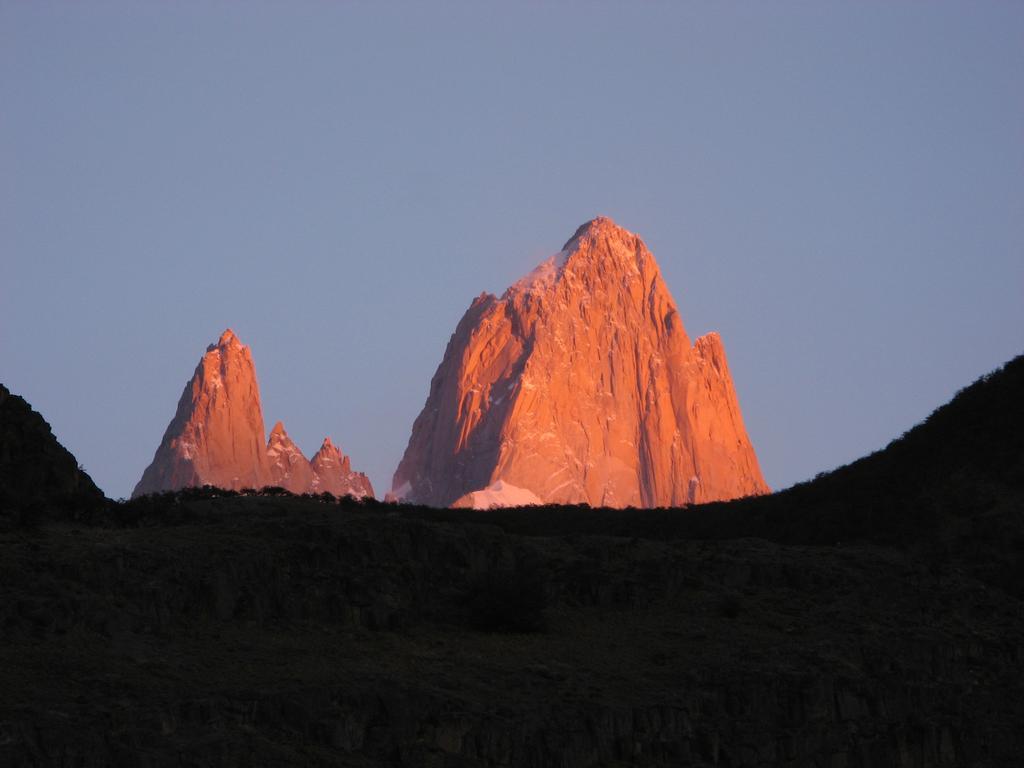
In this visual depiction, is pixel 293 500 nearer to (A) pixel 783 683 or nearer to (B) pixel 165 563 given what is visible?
(B) pixel 165 563

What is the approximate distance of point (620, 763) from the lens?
25828 mm

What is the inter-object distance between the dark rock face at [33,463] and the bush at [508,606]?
8635 millimetres

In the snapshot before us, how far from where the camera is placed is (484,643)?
30547 mm

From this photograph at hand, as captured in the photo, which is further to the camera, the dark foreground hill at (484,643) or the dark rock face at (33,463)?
the dark rock face at (33,463)

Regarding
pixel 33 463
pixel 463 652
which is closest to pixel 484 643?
pixel 463 652

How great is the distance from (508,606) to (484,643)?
134cm

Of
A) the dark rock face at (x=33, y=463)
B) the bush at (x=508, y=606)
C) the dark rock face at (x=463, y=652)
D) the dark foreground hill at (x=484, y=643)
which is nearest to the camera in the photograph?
the dark rock face at (x=463, y=652)

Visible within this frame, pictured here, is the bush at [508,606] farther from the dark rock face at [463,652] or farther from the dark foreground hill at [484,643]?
the dark rock face at [463,652]

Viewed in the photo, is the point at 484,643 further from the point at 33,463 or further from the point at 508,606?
the point at 33,463

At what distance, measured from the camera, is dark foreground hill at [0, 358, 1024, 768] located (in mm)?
24109

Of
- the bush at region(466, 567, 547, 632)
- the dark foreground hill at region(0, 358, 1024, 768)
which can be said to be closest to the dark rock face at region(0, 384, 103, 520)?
the dark foreground hill at region(0, 358, 1024, 768)

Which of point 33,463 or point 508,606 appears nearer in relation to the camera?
point 508,606

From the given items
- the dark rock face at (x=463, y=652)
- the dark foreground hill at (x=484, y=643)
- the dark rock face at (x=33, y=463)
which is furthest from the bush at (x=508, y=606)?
the dark rock face at (x=33, y=463)

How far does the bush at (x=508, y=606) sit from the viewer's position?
1245 inches
